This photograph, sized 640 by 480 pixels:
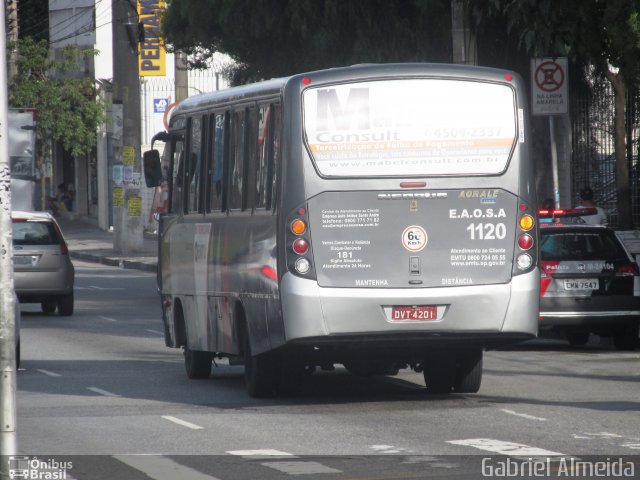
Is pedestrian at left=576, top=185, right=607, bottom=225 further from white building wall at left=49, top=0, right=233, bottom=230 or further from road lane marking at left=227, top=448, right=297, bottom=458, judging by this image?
white building wall at left=49, top=0, right=233, bottom=230

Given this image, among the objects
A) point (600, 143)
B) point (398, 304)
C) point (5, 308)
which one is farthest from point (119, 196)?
point (5, 308)

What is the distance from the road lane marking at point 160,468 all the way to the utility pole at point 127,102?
30.3 m

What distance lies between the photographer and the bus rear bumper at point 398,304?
519 inches

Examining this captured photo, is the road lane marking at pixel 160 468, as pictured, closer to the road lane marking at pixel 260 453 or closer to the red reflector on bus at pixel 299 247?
the road lane marking at pixel 260 453

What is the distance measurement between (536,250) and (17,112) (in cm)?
2318

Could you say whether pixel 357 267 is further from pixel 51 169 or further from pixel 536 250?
pixel 51 169

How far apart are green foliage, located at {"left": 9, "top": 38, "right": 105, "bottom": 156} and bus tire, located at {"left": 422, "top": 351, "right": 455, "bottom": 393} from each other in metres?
44.7

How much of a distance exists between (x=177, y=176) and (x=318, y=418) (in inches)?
188

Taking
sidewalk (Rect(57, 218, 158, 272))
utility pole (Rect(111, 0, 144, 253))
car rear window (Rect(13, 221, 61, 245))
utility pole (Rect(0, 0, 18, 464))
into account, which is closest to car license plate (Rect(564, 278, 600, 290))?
car rear window (Rect(13, 221, 61, 245))

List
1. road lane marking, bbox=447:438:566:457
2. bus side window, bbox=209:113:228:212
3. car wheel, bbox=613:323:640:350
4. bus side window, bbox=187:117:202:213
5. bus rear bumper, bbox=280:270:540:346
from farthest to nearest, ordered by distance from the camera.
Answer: car wheel, bbox=613:323:640:350 → bus side window, bbox=187:117:202:213 → bus side window, bbox=209:113:228:212 → bus rear bumper, bbox=280:270:540:346 → road lane marking, bbox=447:438:566:457

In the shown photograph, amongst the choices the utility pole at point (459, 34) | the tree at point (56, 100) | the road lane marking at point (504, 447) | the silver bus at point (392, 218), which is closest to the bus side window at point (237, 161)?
the silver bus at point (392, 218)

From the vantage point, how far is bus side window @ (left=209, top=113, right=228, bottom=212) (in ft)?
50.4

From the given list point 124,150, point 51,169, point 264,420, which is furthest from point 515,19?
point 51,169

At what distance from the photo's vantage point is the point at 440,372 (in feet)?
48.2
